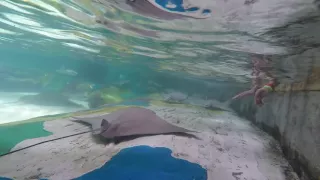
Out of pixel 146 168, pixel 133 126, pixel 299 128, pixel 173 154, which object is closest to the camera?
pixel 146 168

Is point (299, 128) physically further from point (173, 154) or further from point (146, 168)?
point (146, 168)

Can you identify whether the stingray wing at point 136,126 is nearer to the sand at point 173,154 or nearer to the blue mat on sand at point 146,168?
the sand at point 173,154

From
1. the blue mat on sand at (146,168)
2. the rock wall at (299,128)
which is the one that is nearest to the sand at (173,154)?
the blue mat on sand at (146,168)

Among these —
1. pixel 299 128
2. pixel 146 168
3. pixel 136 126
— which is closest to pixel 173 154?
pixel 146 168

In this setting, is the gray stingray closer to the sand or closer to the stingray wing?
the stingray wing

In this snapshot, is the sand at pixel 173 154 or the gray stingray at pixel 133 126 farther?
the gray stingray at pixel 133 126

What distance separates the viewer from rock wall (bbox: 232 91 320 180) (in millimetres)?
4795

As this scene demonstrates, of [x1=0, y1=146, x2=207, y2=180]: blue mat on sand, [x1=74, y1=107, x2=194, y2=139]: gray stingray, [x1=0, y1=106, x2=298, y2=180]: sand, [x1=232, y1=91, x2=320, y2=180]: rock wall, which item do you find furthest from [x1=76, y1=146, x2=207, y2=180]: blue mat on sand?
[x1=232, y1=91, x2=320, y2=180]: rock wall

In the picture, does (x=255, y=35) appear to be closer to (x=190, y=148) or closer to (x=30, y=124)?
(x=190, y=148)

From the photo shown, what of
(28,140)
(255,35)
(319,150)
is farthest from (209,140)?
(28,140)

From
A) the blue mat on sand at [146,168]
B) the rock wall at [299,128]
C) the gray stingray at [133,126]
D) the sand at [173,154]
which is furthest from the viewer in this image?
the gray stingray at [133,126]

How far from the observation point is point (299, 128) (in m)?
5.86

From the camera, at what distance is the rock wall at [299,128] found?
480 centimetres

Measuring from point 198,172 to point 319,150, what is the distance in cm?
269
